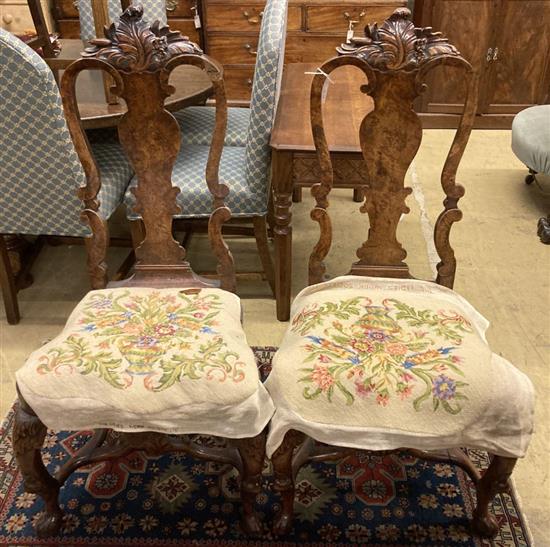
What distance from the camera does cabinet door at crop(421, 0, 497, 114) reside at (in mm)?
3320

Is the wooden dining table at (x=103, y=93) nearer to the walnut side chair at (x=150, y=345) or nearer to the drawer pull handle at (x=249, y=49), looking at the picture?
the walnut side chair at (x=150, y=345)

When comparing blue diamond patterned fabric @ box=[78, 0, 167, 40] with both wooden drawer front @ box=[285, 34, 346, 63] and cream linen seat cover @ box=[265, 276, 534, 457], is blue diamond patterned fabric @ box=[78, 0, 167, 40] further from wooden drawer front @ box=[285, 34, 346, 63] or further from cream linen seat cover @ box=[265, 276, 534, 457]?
cream linen seat cover @ box=[265, 276, 534, 457]

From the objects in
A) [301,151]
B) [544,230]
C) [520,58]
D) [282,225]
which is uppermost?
[301,151]

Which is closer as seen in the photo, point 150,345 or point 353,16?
point 150,345

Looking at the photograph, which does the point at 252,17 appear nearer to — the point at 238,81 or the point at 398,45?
the point at 238,81

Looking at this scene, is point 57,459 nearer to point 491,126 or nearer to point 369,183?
point 369,183

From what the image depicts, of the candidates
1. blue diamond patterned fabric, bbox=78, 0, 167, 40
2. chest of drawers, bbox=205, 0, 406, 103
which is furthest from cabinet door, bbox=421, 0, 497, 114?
blue diamond patterned fabric, bbox=78, 0, 167, 40

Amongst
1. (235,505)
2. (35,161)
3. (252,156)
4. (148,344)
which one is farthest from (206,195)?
(235,505)

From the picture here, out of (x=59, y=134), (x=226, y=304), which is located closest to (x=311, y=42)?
(x=59, y=134)

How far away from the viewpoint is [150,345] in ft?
4.21

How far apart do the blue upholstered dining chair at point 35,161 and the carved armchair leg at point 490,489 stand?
1072mm

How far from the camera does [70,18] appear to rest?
3.63m

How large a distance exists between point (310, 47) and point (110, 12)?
132 centimetres

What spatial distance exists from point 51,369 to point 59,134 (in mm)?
728
